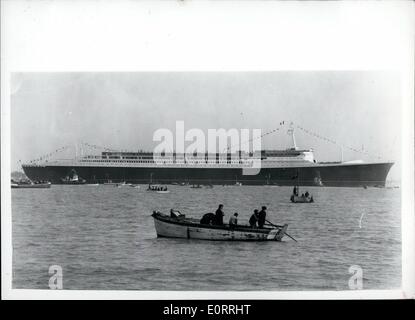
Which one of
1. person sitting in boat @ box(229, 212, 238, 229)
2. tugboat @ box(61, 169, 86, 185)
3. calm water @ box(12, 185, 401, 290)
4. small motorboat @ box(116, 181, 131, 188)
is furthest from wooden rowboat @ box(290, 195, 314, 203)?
tugboat @ box(61, 169, 86, 185)

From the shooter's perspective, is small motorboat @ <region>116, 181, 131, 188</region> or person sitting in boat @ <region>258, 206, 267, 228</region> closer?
person sitting in boat @ <region>258, 206, 267, 228</region>

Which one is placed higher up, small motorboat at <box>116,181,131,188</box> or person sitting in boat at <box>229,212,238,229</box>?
small motorboat at <box>116,181,131,188</box>

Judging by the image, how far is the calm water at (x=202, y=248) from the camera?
20.0 feet

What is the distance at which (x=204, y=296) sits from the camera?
19.9ft

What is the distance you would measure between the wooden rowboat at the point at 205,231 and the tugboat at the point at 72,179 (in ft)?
3.59

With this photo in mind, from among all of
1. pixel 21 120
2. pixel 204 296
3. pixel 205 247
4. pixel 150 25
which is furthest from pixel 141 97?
pixel 204 296

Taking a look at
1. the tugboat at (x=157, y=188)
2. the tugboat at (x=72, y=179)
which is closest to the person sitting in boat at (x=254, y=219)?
the tugboat at (x=157, y=188)

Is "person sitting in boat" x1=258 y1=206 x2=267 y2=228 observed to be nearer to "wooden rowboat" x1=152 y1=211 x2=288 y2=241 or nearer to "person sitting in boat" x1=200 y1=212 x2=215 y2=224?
"wooden rowboat" x1=152 y1=211 x2=288 y2=241

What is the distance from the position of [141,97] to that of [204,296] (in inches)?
80.7

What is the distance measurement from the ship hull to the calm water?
255mm

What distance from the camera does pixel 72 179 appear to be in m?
7.02

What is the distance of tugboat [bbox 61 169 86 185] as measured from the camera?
6902 mm

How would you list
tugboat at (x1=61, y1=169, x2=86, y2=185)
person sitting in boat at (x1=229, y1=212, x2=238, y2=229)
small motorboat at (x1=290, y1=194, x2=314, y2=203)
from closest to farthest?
person sitting in boat at (x1=229, y1=212, x2=238, y2=229), small motorboat at (x1=290, y1=194, x2=314, y2=203), tugboat at (x1=61, y1=169, x2=86, y2=185)

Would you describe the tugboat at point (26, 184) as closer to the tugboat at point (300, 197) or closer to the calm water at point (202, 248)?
the calm water at point (202, 248)
